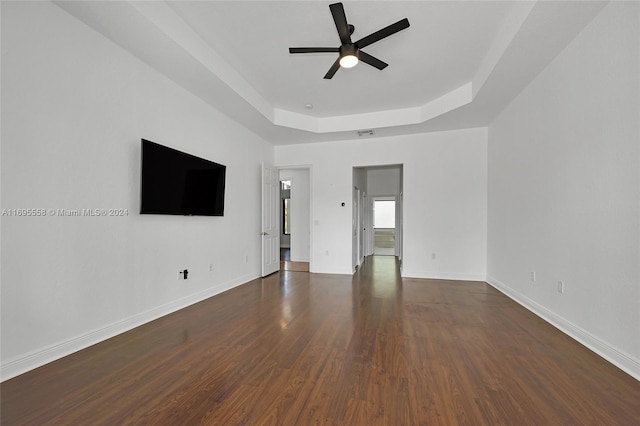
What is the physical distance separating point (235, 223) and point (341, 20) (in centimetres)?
353

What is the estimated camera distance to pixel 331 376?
2057 mm

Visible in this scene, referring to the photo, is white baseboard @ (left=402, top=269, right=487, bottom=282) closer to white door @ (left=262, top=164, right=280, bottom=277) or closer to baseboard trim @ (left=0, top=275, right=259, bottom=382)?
white door @ (left=262, top=164, right=280, bottom=277)

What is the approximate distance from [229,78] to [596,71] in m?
3.86

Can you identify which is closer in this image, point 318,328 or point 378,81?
point 318,328

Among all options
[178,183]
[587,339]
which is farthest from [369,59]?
[587,339]

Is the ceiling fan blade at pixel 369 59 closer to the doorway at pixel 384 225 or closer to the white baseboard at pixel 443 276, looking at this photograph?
the white baseboard at pixel 443 276

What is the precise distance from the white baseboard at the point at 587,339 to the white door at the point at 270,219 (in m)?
4.33

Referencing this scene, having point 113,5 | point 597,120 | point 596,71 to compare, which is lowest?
point 597,120

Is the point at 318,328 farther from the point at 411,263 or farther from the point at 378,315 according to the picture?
the point at 411,263

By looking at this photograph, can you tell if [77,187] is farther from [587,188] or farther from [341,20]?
[587,188]

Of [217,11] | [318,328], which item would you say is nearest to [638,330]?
[318,328]

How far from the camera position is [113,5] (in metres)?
2.26

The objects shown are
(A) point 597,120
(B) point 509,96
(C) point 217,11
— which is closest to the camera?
(A) point 597,120

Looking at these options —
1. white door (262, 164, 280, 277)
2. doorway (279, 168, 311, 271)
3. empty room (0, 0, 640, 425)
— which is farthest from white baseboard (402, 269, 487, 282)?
doorway (279, 168, 311, 271)
